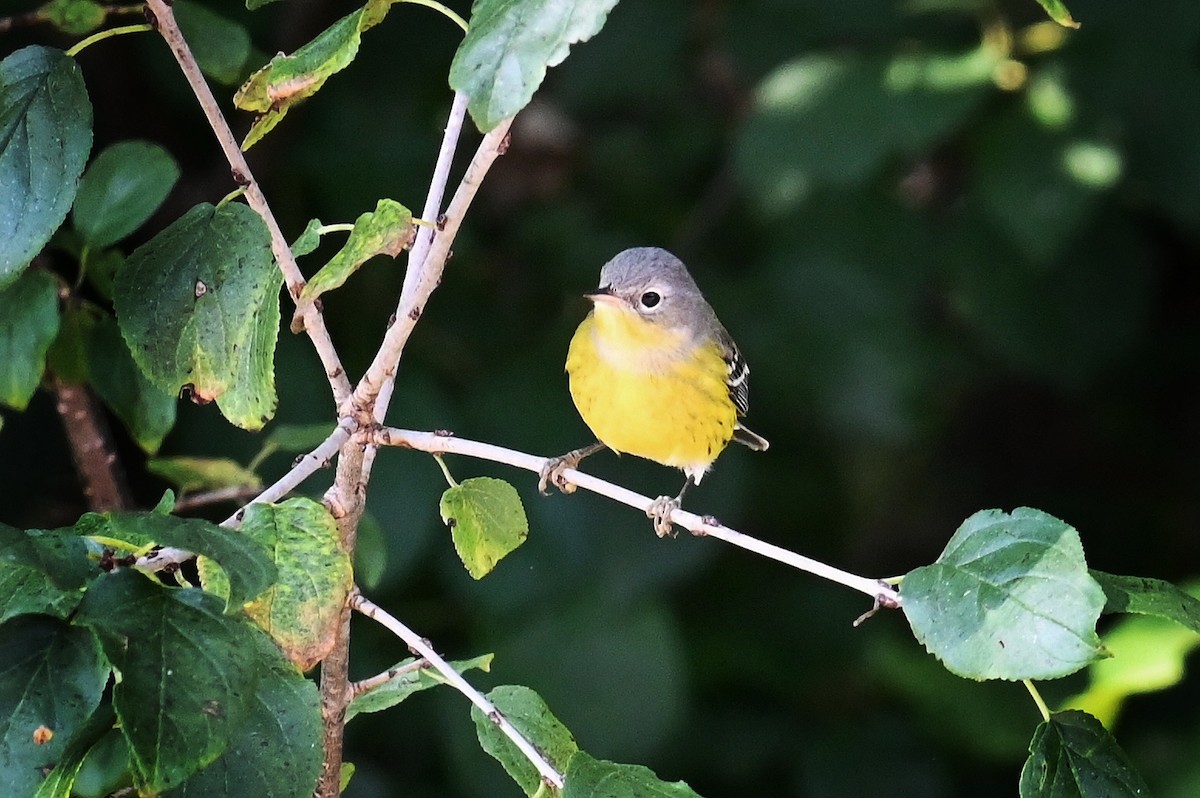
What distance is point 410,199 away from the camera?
3750 millimetres

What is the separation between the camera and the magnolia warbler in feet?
9.43

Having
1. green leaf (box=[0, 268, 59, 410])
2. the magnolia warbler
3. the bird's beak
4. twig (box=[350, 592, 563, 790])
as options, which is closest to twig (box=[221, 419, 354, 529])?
twig (box=[350, 592, 563, 790])

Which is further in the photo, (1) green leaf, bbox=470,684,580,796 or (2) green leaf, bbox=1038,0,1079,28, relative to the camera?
(1) green leaf, bbox=470,684,580,796

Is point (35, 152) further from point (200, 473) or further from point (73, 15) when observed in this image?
point (200, 473)

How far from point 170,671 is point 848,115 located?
8.96 ft

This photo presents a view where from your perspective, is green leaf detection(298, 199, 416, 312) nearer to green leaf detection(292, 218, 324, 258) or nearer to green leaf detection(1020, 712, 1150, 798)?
green leaf detection(292, 218, 324, 258)

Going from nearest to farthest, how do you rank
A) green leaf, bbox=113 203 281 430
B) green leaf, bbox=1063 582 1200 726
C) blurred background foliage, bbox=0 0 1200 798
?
green leaf, bbox=113 203 281 430 → green leaf, bbox=1063 582 1200 726 → blurred background foliage, bbox=0 0 1200 798

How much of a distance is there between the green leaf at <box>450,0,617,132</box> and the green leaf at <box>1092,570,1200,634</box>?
0.78 m

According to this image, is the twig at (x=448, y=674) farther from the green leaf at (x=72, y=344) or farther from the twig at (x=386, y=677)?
the green leaf at (x=72, y=344)

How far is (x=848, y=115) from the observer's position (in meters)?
3.58

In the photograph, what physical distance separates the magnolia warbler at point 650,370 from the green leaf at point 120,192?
0.99 metres

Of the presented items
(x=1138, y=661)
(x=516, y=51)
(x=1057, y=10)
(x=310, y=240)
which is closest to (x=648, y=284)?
(x=1138, y=661)

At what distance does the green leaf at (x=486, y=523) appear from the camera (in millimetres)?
1700

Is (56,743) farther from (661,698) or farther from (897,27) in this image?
(897,27)
